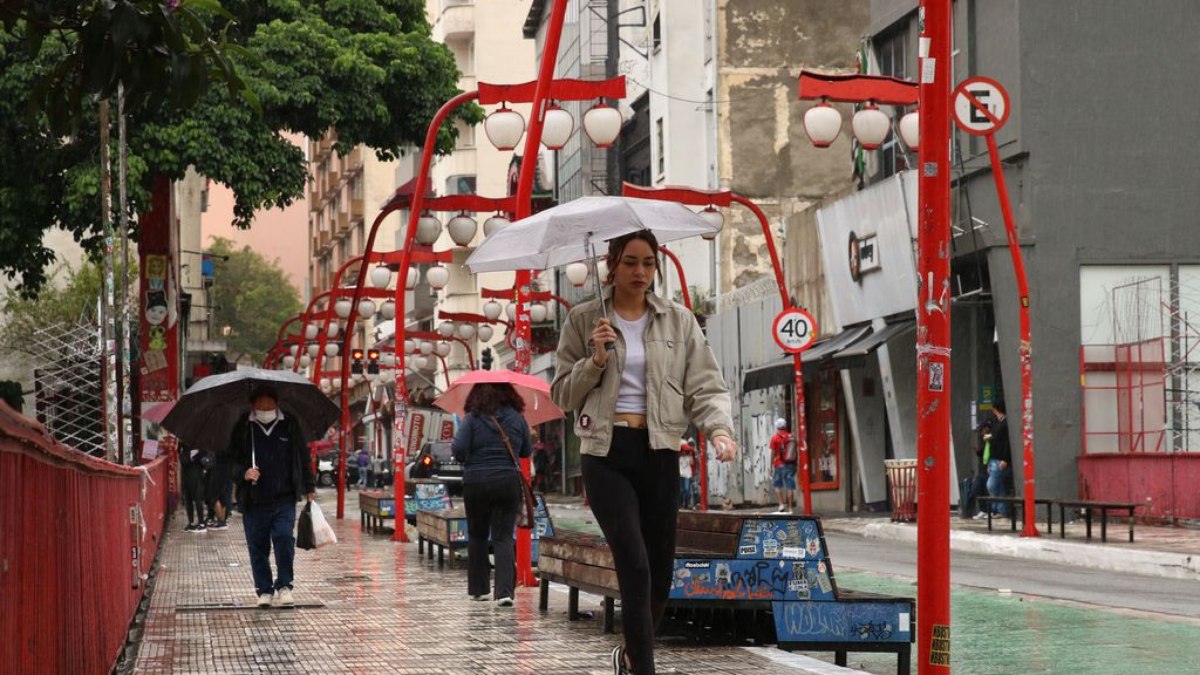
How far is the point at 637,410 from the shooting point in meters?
7.99

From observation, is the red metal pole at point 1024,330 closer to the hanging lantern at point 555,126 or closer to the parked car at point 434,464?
the hanging lantern at point 555,126

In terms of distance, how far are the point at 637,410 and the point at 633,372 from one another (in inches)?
6.2

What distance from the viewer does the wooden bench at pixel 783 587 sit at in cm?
1072

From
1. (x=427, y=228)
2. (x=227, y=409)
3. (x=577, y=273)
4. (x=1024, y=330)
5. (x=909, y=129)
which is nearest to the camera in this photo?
(x=227, y=409)

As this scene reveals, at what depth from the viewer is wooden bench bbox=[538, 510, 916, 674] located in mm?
10719

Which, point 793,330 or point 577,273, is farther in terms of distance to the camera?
point 577,273

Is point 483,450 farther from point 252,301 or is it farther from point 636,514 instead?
point 252,301

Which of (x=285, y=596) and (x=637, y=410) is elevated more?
(x=637, y=410)

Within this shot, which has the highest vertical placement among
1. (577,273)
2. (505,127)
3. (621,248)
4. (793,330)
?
(505,127)

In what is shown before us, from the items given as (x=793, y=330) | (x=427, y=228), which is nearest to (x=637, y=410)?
(x=427, y=228)

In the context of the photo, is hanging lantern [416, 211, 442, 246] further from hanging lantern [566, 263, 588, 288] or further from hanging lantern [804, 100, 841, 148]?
hanging lantern [566, 263, 588, 288]

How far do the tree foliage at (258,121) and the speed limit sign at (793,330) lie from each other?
793 centimetres

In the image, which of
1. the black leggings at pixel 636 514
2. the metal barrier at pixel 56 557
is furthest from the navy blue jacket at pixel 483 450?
the black leggings at pixel 636 514

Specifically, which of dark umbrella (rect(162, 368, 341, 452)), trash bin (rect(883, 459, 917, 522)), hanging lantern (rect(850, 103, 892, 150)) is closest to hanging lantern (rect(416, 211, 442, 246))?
hanging lantern (rect(850, 103, 892, 150))
